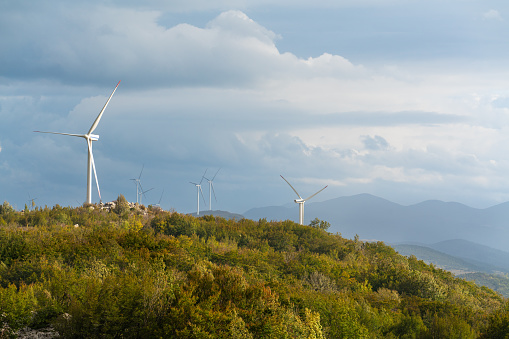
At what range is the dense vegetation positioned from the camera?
30.8 meters

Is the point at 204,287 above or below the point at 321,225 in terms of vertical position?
above

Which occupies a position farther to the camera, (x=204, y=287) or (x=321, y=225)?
(x=321, y=225)

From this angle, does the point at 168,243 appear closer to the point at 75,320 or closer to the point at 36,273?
the point at 36,273

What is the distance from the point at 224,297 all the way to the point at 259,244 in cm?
4723

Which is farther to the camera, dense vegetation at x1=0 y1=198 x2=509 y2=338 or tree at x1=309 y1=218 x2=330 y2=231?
tree at x1=309 y1=218 x2=330 y2=231

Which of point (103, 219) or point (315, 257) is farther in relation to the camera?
→ point (103, 219)

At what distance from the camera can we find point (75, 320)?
101 ft

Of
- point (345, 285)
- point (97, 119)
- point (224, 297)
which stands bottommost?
point (345, 285)

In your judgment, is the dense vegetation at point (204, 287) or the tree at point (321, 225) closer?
the dense vegetation at point (204, 287)

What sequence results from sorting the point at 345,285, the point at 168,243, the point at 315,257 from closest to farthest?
the point at 168,243 → the point at 345,285 → the point at 315,257

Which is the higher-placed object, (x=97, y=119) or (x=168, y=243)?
(x=97, y=119)

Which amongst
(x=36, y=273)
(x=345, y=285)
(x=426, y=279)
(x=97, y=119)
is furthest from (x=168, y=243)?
(x=97, y=119)

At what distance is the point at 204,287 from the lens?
Answer: 1261 inches

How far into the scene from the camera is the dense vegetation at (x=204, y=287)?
101 feet
